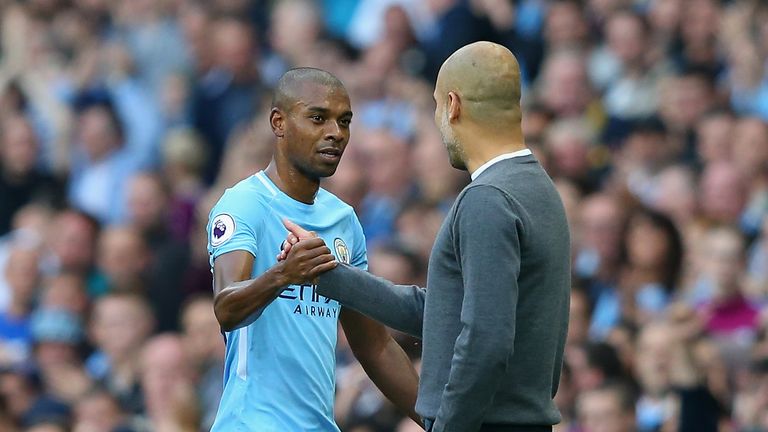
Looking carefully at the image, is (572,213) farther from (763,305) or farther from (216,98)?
(216,98)

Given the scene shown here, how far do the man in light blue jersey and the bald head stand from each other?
517 mm

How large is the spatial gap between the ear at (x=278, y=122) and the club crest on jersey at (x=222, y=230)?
0.39 m

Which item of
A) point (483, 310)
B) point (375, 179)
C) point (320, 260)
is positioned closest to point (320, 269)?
point (320, 260)

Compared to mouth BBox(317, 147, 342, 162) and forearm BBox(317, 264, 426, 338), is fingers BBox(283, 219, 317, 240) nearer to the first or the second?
forearm BBox(317, 264, 426, 338)

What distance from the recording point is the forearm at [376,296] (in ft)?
18.4

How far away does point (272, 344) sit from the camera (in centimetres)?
575

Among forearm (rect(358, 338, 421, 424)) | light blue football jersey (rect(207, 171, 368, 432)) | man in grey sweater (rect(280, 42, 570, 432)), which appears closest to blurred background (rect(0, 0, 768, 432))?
forearm (rect(358, 338, 421, 424))

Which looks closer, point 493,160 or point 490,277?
point 490,277

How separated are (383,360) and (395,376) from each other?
0.08 meters

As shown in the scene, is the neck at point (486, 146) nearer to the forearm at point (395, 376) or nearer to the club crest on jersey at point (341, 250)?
the club crest on jersey at point (341, 250)

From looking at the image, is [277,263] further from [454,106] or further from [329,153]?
[454,106]

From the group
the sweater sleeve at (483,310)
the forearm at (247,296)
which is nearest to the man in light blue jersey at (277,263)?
the forearm at (247,296)

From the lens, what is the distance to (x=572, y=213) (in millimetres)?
10383

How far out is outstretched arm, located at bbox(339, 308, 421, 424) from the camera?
6.21 m
